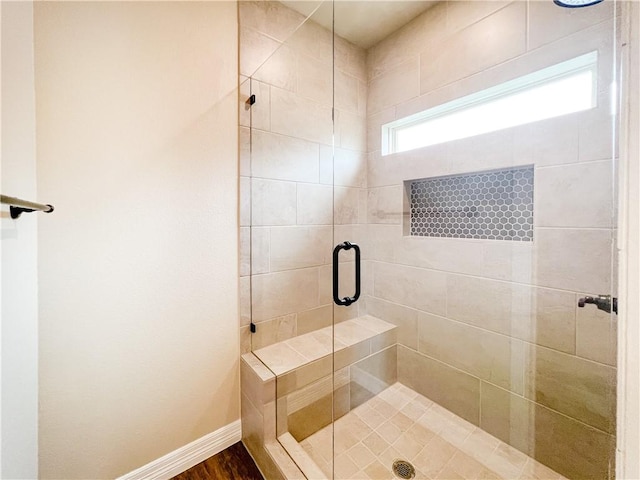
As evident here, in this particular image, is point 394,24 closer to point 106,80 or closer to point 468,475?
point 106,80

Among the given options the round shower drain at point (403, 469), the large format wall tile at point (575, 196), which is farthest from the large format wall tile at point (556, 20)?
the round shower drain at point (403, 469)

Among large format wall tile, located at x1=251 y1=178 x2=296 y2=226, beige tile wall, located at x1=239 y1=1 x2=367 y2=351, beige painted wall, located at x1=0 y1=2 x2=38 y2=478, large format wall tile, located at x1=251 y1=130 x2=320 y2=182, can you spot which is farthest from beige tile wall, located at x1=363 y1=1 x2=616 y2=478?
beige painted wall, located at x1=0 y1=2 x2=38 y2=478

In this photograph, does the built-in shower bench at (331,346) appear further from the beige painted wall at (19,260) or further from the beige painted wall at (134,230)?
the beige painted wall at (19,260)

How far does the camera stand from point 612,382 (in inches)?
37.5

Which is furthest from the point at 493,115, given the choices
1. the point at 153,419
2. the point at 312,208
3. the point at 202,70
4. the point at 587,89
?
the point at 153,419

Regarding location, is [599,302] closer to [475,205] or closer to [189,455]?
[475,205]

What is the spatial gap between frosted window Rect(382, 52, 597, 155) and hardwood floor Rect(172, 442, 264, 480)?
2.04 meters

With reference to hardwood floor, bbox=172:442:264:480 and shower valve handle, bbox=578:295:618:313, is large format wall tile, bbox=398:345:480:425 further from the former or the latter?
hardwood floor, bbox=172:442:264:480

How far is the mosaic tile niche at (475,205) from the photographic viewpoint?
139cm

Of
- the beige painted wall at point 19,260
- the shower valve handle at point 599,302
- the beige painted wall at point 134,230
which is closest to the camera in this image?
the beige painted wall at point 19,260

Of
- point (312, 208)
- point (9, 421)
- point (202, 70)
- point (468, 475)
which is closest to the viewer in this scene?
point (9, 421)

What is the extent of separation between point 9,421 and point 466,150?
2194 millimetres

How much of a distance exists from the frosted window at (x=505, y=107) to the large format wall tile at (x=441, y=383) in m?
1.39

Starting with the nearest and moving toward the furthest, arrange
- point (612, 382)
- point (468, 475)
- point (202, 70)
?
point (612, 382)
point (468, 475)
point (202, 70)
